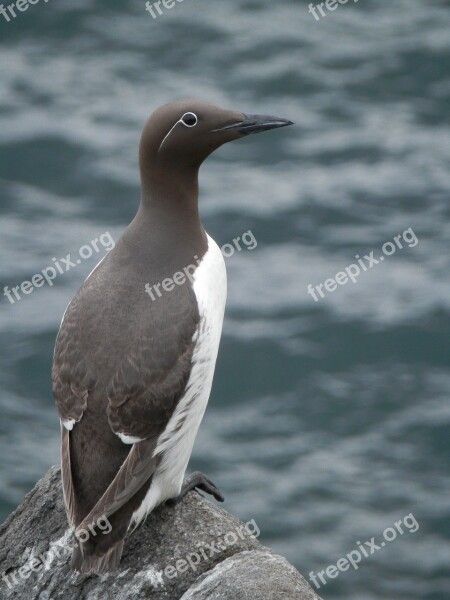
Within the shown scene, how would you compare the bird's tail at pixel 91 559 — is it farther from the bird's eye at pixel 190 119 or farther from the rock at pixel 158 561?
the bird's eye at pixel 190 119

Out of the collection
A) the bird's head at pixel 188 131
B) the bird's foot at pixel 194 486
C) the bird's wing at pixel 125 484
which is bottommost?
the bird's foot at pixel 194 486

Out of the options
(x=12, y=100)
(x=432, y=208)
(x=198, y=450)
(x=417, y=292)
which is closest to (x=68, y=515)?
(x=198, y=450)

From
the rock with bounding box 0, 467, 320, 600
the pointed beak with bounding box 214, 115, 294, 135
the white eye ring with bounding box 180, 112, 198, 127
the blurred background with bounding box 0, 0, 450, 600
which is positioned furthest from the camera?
the blurred background with bounding box 0, 0, 450, 600

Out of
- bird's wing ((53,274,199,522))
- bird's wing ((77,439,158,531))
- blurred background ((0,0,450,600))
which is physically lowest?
blurred background ((0,0,450,600))

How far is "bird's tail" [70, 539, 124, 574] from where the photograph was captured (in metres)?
5.98

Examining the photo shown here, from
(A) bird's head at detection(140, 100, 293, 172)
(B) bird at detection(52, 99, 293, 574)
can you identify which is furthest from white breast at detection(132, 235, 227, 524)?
(A) bird's head at detection(140, 100, 293, 172)

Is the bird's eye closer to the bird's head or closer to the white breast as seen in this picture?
the bird's head

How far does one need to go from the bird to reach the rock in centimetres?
13

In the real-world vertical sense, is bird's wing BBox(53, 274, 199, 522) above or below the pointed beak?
below

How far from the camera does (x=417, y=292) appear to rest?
39.7 ft

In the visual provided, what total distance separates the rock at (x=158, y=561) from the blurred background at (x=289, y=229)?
404 centimetres

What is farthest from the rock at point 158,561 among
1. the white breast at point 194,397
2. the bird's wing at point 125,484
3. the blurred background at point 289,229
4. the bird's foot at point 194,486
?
the blurred background at point 289,229

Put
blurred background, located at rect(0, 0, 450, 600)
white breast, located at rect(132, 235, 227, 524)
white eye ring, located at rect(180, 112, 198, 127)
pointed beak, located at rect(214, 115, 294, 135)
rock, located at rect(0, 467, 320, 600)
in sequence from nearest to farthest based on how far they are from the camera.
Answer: rock, located at rect(0, 467, 320, 600)
white breast, located at rect(132, 235, 227, 524)
white eye ring, located at rect(180, 112, 198, 127)
pointed beak, located at rect(214, 115, 294, 135)
blurred background, located at rect(0, 0, 450, 600)

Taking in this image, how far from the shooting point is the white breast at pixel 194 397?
6.31 metres
